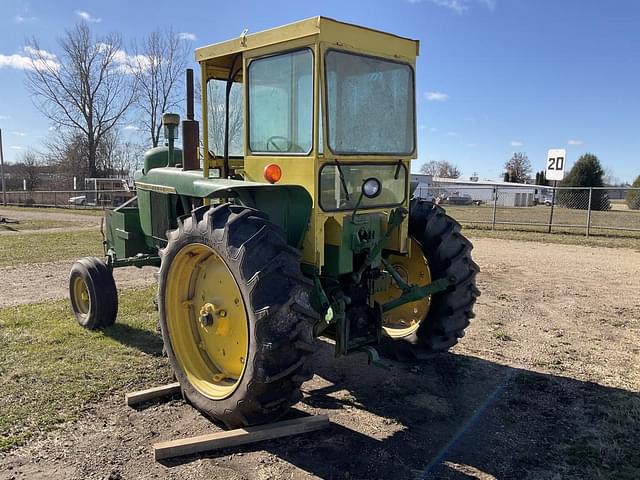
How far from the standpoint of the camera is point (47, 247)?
12328mm

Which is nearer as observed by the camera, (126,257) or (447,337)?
(447,337)

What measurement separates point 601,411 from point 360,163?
2.57 metres

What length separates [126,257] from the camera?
591 centimetres

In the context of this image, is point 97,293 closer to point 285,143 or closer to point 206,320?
point 206,320

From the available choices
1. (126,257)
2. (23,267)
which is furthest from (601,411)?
(23,267)

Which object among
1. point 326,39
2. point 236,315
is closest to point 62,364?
point 236,315

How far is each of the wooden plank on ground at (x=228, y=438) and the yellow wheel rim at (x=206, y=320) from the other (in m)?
0.29

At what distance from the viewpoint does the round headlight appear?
12.8 feet

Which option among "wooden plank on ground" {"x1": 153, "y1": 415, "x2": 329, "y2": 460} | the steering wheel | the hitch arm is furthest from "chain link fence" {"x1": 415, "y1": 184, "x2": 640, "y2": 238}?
"wooden plank on ground" {"x1": 153, "y1": 415, "x2": 329, "y2": 460}

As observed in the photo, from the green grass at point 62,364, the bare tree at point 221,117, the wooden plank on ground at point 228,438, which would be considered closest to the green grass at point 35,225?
the green grass at point 62,364

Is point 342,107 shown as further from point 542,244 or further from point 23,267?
point 542,244

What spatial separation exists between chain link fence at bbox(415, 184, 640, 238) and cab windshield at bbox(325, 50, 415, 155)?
36.2ft

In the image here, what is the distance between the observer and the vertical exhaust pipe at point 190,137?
4883 millimetres

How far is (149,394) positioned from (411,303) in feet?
7.94
